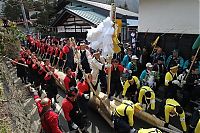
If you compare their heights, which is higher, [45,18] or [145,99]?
[45,18]

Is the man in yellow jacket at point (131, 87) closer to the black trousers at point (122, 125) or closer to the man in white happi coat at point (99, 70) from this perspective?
the man in white happi coat at point (99, 70)

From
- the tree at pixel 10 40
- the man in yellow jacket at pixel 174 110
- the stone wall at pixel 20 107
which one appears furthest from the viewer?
the tree at pixel 10 40

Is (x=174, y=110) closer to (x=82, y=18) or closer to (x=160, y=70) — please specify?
(x=160, y=70)

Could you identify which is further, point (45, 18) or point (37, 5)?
point (37, 5)

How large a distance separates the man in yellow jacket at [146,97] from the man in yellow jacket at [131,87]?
79 centimetres

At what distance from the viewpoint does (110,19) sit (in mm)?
7492

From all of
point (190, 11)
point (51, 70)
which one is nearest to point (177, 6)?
point (190, 11)

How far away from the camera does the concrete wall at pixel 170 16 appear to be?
11.1m

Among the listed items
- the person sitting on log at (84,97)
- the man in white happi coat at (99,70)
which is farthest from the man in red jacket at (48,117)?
the man in white happi coat at (99,70)

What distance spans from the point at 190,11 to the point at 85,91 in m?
6.40

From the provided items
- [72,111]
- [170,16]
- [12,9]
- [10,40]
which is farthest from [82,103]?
[12,9]

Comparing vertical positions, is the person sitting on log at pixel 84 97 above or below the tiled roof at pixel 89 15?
below

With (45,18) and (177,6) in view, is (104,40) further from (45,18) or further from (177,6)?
(45,18)

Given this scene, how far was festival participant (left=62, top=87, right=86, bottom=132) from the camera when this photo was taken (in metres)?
6.21
